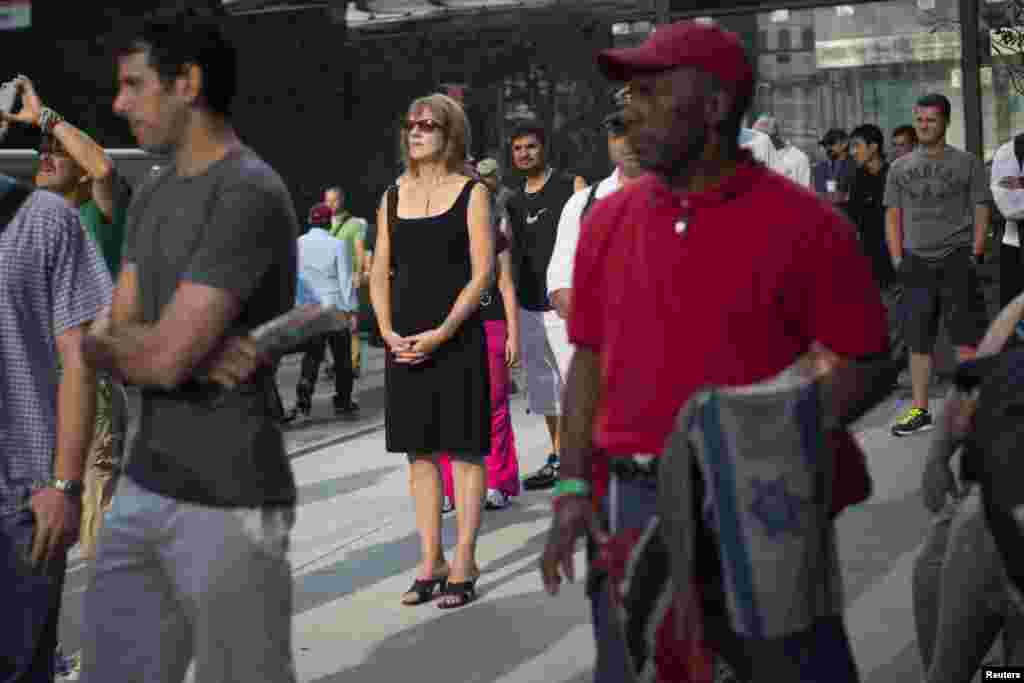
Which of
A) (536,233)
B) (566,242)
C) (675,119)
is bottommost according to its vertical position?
(536,233)

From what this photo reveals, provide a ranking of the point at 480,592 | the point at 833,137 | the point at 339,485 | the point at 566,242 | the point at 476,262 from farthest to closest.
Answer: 1. the point at 833,137
2. the point at 339,485
3. the point at 566,242
4. the point at 480,592
5. the point at 476,262

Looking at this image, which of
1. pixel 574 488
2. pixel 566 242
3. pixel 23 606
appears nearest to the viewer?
pixel 574 488

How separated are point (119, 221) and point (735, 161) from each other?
417 centimetres

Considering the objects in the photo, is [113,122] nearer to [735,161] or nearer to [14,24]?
[14,24]

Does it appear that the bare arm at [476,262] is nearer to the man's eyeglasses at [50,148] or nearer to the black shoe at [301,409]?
the man's eyeglasses at [50,148]

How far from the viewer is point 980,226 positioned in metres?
12.0

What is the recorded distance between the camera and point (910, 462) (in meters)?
10.9

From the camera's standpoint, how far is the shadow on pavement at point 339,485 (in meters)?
11.0

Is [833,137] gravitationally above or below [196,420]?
below

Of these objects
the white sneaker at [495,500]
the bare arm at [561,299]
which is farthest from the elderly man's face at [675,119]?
the white sneaker at [495,500]

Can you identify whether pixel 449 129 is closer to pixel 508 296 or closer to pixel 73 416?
pixel 508 296

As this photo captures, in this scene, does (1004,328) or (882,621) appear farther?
(882,621)

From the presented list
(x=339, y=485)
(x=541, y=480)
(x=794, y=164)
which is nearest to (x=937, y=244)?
(x=541, y=480)

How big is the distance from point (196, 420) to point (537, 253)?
747cm
